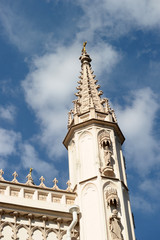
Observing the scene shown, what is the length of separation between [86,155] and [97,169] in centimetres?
100

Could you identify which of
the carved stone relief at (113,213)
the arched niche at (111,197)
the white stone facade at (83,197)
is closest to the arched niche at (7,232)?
the white stone facade at (83,197)

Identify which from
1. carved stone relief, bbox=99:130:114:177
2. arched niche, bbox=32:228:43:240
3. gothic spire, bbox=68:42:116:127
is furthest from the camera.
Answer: gothic spire, bbox=68:42:116:127

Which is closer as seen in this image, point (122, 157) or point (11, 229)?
point (11, 229)

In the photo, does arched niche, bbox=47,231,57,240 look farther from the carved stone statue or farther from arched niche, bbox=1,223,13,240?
the carved stone statue

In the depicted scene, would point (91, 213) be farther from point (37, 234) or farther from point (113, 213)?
point (37, 234)

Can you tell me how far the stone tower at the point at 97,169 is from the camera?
17.1m

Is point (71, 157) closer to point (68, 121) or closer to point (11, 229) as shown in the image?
point (68, 121)

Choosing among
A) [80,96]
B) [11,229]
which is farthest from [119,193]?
[80,96]

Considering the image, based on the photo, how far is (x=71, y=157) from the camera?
20.6 m

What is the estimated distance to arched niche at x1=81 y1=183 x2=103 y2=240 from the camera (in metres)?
16.9

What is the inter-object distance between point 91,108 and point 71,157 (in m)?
2.09

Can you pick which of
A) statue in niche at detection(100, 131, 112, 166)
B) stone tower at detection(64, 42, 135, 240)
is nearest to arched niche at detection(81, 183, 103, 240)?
stone tower at detection(64, 42, 135, 240)

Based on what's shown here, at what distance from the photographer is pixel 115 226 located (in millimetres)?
16891

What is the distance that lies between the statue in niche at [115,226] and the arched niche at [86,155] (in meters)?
2.02
